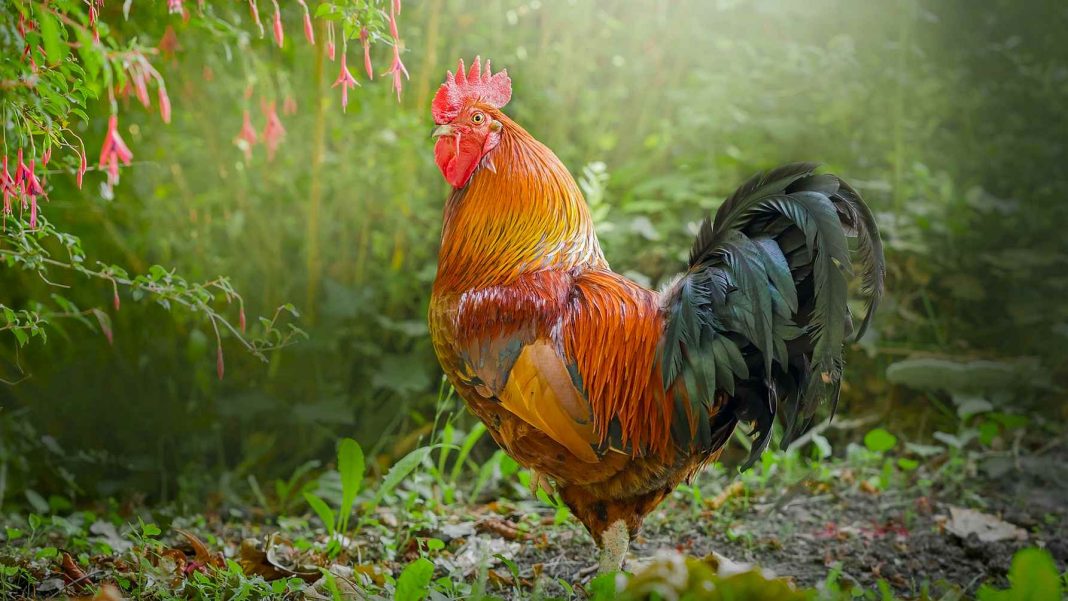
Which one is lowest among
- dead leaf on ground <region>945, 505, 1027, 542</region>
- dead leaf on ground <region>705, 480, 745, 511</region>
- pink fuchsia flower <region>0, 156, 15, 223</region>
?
dead leaf on ground <region>705, 480, 745, 511</region>

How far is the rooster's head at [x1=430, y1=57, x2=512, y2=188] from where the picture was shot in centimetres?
261

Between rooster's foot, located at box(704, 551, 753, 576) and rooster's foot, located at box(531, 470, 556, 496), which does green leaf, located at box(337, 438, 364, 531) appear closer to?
rooster's foot, located at box(531, 470, 556, 496)

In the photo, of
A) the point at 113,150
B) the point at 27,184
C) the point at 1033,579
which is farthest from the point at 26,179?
the point at 1033,579

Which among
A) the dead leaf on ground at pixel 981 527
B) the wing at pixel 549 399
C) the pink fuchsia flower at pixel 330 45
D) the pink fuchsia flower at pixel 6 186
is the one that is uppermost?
the pink fuchsia flower at pixel 330 45

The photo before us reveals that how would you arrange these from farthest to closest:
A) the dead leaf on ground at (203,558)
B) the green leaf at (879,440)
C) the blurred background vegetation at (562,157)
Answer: the blurred background vegetation at (562,157)
the green leaf at (879,440)
the dead leaf on ground at (203,558)

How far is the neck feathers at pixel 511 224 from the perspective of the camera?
2.61 m

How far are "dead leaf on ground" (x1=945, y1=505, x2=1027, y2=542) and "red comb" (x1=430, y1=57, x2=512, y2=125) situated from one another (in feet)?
7.90

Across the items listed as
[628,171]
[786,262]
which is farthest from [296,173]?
[786,262]

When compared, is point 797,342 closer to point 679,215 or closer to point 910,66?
point 679,215

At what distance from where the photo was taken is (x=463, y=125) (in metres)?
2.62

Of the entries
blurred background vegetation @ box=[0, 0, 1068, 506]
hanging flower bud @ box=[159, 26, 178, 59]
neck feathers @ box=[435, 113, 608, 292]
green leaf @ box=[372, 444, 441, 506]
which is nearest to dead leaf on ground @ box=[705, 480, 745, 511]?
blurred background vegetation @ box=[0, 0, 1068, 506]

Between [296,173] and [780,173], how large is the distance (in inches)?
129

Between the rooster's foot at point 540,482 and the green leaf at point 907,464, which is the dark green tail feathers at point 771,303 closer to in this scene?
the rooster's foot at point 540,482

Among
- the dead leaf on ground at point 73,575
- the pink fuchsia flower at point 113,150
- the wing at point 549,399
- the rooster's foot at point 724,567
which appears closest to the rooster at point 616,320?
the wing at point 549,399
